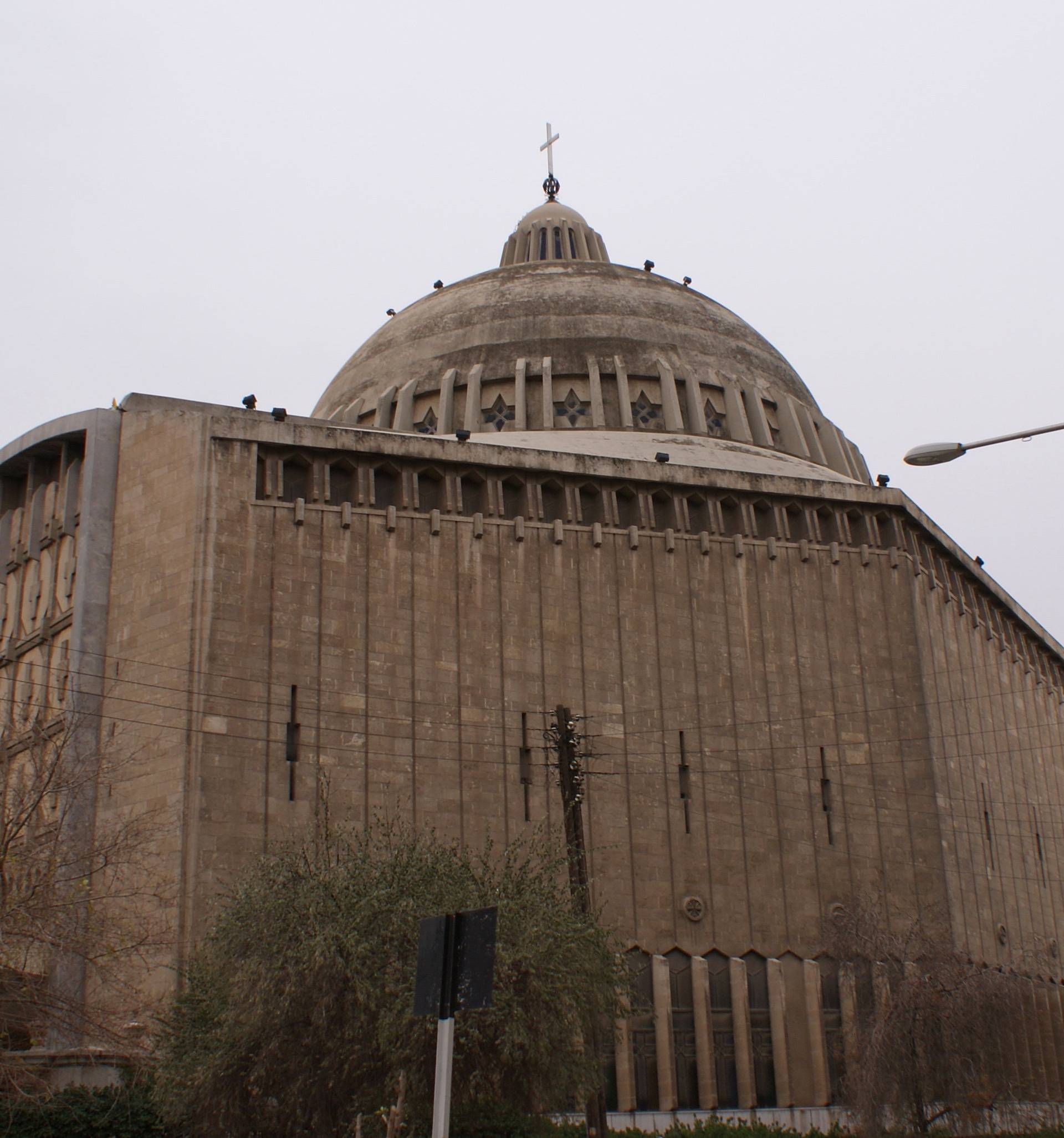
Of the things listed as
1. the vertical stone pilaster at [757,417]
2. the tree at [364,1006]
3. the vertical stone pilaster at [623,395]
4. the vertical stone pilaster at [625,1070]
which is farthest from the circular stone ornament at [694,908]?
the vertical stone pilaster at [757,417]

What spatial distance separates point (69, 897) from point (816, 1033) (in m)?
13.9

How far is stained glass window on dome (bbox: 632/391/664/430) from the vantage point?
40.1 meters

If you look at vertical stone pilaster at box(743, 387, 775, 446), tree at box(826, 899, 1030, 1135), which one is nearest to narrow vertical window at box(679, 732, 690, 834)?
tree at box(826, 899, 1030, 1135)

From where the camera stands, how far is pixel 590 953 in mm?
18594

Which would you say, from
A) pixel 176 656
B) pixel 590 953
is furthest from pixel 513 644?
pixel 590 953

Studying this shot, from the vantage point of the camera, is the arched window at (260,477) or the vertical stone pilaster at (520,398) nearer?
the arched window at (260,477)

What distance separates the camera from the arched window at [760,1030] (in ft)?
91.7

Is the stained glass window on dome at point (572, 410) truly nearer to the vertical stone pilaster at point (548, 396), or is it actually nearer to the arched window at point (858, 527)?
the vertical stone pilaster at point (548, 396)

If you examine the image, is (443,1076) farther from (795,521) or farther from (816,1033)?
(795,521)

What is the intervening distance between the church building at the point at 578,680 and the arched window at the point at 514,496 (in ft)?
0.28

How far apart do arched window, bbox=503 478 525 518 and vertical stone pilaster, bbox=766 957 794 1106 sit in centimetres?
989

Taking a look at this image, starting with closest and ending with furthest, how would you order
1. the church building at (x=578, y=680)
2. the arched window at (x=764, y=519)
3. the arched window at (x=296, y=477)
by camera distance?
the church building at (x=578, y=680)
the arched window at (x=296, y=477)
the arched window at (x=764, y=519)

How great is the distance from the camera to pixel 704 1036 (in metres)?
28.0

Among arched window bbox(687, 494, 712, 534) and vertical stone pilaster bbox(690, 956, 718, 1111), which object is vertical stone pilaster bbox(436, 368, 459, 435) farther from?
vertical stone pilaster bbox(690, 956, 718, 1111)
